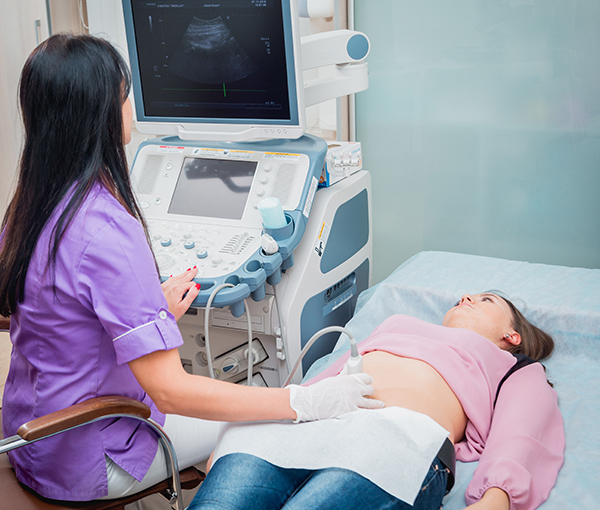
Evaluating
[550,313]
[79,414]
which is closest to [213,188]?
[79,414]

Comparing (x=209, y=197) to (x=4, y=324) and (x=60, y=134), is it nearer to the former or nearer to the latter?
(x=4, y=324)

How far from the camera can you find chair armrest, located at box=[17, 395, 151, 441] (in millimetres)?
944

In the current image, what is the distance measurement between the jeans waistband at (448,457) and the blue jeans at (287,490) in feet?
0.08

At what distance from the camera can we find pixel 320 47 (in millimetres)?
1919

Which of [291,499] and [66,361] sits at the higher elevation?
[66,361]

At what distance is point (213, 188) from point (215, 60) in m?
0.40

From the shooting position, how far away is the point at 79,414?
0.99m

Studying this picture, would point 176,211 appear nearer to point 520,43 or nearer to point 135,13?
point 135,13

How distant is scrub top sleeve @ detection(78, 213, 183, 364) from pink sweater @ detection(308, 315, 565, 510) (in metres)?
0.70

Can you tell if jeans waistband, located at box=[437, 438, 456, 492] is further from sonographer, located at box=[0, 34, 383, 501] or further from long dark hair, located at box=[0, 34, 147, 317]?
long dark hair, located at box=[0, 34, 147, 317]

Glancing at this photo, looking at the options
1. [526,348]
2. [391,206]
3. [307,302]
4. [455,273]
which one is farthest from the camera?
[391,206]

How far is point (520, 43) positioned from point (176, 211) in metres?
1.63

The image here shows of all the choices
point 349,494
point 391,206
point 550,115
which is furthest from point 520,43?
point 349,494

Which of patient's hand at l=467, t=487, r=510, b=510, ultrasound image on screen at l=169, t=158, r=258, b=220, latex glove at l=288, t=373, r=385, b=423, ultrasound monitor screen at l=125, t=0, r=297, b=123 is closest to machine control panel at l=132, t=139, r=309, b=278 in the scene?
ultrasound image on screen at l=169, t=158, r=258, b=220
